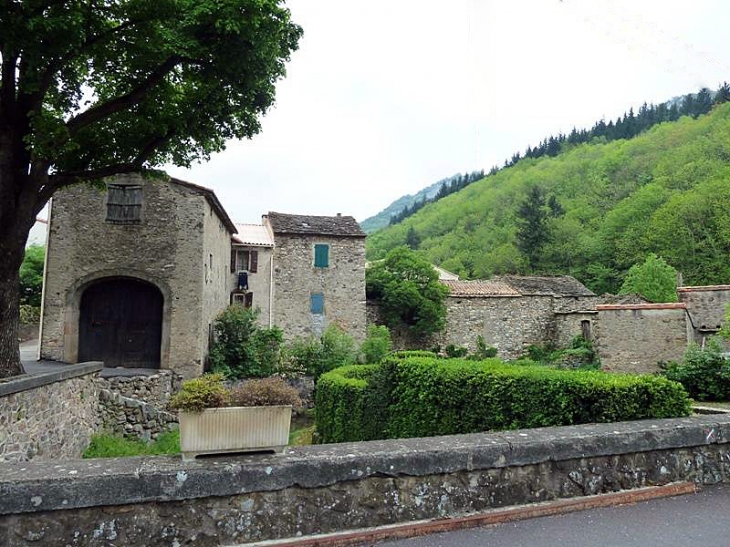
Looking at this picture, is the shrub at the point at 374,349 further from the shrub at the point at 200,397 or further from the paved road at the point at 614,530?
the shrub at the point at 200,397

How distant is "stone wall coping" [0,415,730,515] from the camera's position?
272cm

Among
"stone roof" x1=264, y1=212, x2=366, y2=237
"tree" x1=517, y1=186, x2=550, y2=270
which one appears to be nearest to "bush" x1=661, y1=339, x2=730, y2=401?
"stone roof" x1=264, y1=212, x2=366, y2=237

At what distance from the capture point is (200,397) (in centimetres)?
335

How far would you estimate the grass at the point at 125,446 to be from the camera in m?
10.5

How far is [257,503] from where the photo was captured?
298cm

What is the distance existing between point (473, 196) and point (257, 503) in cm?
7345

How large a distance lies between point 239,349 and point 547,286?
2211 cm

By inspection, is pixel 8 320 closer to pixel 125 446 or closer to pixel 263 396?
pixel 125 446

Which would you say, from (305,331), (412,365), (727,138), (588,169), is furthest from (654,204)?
(412,365)

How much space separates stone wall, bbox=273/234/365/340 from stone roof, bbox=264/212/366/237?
288mm

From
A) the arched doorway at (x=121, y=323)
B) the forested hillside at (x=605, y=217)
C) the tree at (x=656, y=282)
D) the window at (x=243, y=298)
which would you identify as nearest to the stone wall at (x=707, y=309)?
the tree at (x=656, y=282)

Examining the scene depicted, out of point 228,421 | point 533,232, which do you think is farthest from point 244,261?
point 533,232

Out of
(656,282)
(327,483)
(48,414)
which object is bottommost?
(48,414)

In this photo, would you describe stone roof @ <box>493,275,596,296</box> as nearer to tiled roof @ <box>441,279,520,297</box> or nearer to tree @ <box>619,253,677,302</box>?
tiled roof @ <box>441,279,520,297</box>
